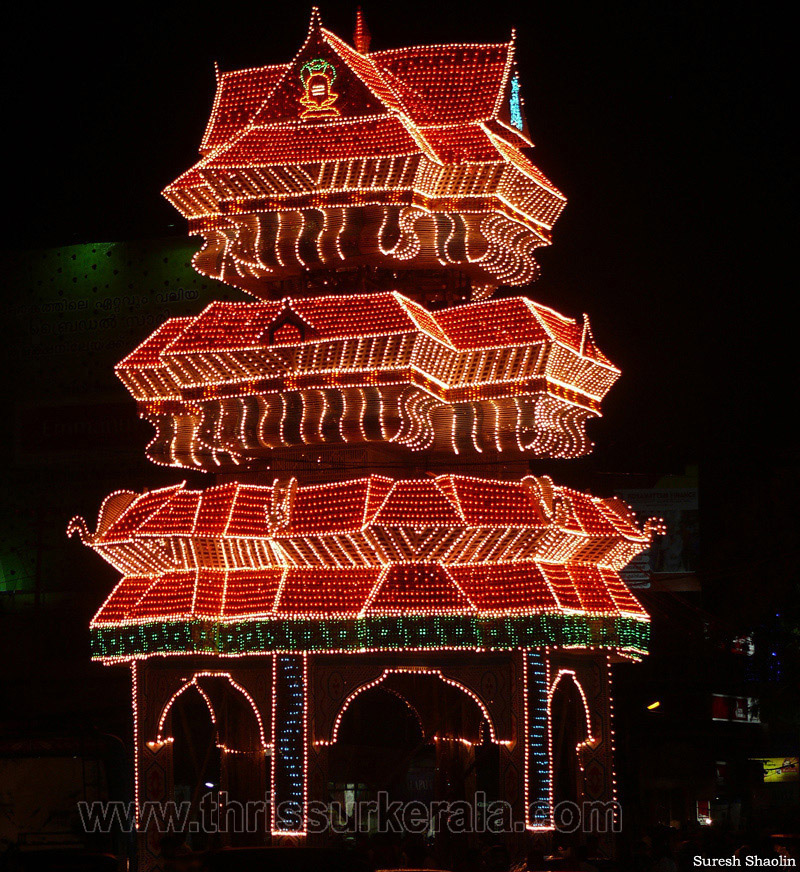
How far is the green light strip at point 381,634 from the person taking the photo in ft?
76.0

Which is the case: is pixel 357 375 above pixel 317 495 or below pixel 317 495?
above

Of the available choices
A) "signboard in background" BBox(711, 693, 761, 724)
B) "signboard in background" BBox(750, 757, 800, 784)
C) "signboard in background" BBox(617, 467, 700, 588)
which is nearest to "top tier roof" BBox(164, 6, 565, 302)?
"signboard in background" BBox(617, 467, 700, 588)

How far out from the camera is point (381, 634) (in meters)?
23.2

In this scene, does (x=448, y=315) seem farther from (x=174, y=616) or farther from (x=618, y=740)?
(x=618, y=740)

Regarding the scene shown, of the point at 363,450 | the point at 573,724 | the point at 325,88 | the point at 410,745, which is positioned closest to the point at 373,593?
the point at 363,450

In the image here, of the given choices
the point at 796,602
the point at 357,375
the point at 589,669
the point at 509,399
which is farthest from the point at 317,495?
the point at 796,602

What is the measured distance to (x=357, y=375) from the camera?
80.7 ft

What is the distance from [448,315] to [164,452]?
19.2ft

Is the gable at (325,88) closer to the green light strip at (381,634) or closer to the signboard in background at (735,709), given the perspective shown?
the green light strip at (381,634)

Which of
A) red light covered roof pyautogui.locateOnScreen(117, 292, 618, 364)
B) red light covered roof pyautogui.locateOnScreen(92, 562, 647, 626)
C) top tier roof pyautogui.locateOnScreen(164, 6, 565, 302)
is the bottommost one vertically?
red light covered roof pyautogui.locateOnScreen(92, 562, 647, 626)

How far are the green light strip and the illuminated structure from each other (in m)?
0.04

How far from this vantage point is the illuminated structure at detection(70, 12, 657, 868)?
925 inches

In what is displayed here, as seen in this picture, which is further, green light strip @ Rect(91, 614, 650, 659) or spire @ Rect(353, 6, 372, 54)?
spire @ Rect(353, 6, 372, 54)

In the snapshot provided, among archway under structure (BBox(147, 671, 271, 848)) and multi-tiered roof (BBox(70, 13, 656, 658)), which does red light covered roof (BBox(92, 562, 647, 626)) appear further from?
archway under structure (BBox(147, 671, 271, 848))
